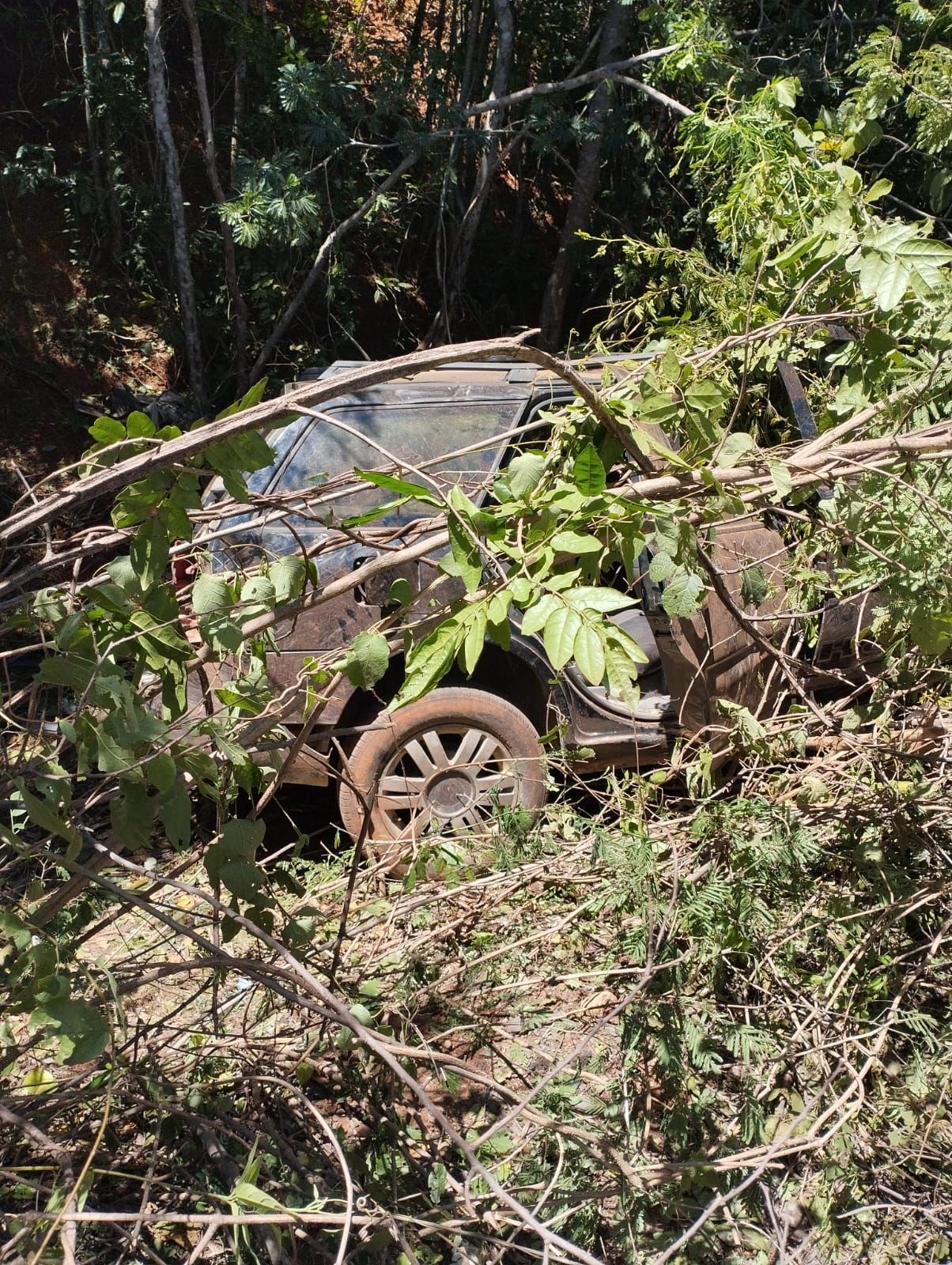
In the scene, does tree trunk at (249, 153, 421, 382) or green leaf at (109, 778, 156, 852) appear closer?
green leaf at (109, 778, 156, 852)

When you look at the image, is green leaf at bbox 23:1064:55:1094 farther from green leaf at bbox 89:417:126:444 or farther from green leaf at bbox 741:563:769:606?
green leaf at bbox 741:563:769:606

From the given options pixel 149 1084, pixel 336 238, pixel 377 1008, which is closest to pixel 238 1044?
pixel 377 1008

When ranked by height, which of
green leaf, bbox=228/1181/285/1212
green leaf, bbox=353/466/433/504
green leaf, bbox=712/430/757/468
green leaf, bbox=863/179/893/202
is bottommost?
green leaf, bbox=228/1181/285/1212

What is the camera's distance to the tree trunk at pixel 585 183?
877 cm

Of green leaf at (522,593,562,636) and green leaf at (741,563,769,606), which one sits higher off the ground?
green leaf at (522,593,562,636)

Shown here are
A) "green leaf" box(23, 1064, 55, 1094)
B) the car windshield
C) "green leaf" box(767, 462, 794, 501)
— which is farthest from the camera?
the car windshield

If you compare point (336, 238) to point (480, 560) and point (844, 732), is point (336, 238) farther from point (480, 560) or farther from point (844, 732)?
point (480, 560)

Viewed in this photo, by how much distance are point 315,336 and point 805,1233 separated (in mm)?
8243

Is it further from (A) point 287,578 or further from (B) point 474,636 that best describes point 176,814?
(B) point 474,636

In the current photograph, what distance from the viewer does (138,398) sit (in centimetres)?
913

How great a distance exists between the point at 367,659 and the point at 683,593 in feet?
2.48

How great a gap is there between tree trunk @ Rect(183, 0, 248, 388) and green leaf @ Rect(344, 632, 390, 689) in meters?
6.80

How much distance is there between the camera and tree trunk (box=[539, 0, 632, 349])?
8.77 m

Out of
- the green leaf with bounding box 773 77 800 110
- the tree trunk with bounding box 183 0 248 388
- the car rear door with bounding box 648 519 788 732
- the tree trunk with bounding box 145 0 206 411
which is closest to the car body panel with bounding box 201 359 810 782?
the car rear door with bounding box 648 519 788 732
